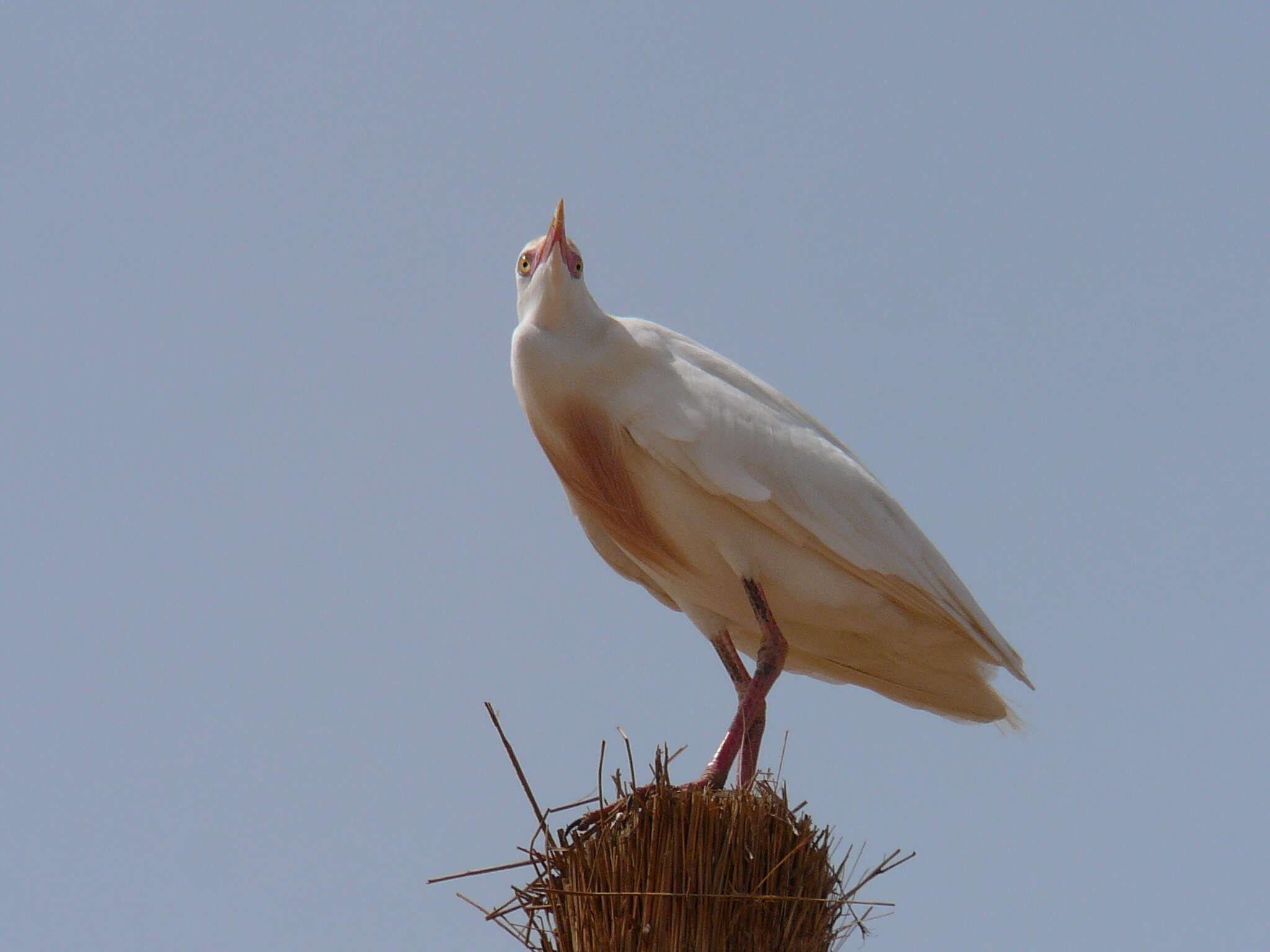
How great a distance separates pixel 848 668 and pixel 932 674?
28 cm

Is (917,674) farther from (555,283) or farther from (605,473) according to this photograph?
(555,283)

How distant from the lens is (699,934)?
3.56 meters

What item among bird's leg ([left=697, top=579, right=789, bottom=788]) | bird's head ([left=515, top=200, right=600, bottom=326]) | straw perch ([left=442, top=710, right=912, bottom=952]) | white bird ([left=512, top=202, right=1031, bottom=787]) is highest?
bird's head ([left=515, top=200, right=600, bottom=326])

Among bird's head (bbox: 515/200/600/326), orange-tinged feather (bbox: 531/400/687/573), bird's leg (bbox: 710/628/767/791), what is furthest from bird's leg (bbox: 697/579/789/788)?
bird's head (bbox: 515/200/600/326)

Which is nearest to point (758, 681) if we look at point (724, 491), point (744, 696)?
point (744, 696)

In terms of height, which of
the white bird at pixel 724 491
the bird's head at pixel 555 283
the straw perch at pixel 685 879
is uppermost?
the bird's head at pixel 555 283

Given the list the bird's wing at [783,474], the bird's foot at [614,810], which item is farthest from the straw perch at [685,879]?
the bird's wing at [783,474]

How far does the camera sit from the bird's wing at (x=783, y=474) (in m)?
4.62

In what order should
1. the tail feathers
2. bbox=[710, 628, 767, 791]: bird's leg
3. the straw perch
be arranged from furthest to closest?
the tail feathers, bbox=[710, 628, 767, 791]: bird's leg, the straw perch

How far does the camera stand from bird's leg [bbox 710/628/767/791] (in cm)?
457

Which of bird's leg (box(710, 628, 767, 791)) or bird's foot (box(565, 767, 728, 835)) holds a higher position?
bird's leg (box(710, 628, 767, 791))

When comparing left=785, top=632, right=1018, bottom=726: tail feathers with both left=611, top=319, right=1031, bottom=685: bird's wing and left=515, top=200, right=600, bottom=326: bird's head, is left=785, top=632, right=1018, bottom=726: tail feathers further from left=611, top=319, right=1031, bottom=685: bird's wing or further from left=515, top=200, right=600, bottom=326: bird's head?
left=515, top=200, right=600, bottom=326: bird's head

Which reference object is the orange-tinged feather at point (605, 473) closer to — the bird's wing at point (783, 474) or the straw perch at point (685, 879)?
the bird's wing at point (783, 474)

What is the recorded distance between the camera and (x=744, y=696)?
4891 millimetres
